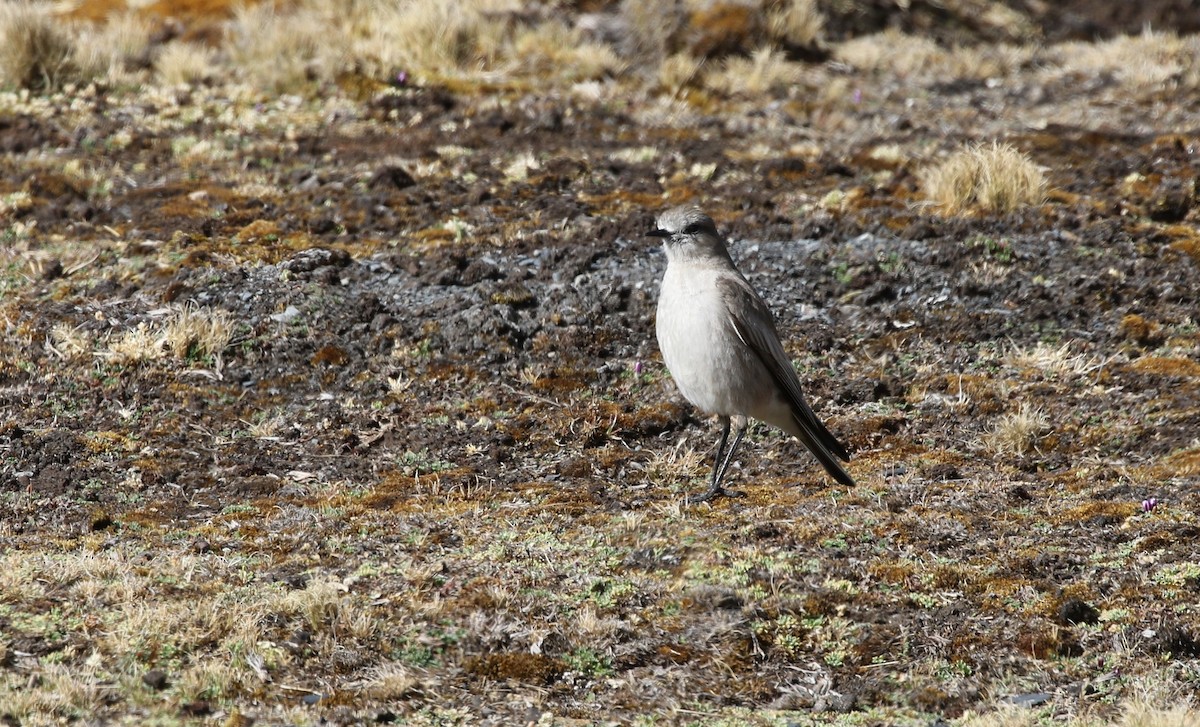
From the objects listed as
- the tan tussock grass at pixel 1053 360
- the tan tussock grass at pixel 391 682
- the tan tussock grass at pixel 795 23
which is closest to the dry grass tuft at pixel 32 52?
the tan tussock grass at pixel 795 23

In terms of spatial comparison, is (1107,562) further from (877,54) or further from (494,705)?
(877,54)

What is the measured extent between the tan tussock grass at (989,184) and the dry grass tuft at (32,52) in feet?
30.1

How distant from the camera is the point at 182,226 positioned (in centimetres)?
1053

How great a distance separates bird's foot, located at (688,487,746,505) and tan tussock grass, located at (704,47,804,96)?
8834mm

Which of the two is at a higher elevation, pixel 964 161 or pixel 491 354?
pixel 964 161

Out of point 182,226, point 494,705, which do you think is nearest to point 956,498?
point 494,705

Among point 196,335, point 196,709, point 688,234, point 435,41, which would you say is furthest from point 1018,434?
point 435,41

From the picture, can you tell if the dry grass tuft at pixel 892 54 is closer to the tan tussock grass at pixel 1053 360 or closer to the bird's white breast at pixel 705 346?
the tan tussock grass at pixel 1053 360

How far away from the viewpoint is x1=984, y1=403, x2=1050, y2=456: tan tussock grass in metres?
7.75

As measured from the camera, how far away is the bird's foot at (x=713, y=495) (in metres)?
7.06

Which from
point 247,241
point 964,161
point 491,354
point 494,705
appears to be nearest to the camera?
point 494,705

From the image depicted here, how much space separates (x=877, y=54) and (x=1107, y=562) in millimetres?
11757

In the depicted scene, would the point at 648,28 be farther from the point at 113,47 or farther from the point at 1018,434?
the point at 1018,434

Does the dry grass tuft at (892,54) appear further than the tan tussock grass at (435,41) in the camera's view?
Yes
